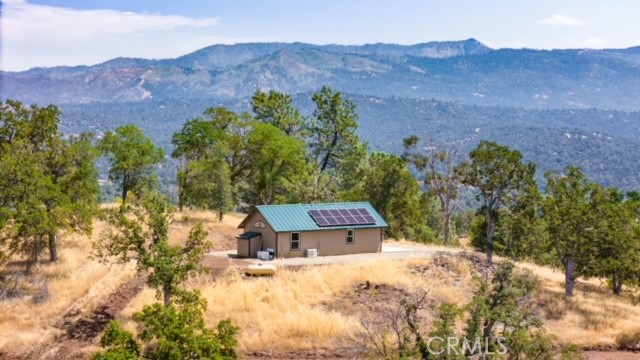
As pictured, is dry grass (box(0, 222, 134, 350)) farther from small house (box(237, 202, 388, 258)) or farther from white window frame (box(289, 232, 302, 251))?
white window frame (box(289, 232, 302, 251))

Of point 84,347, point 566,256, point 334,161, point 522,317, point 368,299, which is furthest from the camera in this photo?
point 334,161

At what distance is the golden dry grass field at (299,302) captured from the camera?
32.7 m

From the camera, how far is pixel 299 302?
118 ft

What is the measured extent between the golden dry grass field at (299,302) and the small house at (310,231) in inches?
163

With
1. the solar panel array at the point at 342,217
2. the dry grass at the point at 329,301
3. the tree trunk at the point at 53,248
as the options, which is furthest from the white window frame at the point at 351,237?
the tree trunk at the point at 53,248

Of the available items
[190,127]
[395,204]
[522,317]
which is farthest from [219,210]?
[522,317]

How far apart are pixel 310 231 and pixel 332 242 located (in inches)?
82.3

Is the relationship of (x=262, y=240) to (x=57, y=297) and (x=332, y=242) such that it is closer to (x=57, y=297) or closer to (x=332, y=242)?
(x=332, y=242)

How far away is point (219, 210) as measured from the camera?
57.2m

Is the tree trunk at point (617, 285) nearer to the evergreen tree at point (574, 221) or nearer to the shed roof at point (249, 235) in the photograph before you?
the evergreen tree at point (574, 221)

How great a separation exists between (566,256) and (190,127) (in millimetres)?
35881

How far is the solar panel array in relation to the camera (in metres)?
46.0

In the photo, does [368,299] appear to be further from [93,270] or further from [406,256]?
[93,270]

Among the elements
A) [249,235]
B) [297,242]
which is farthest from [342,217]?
[249,235]
